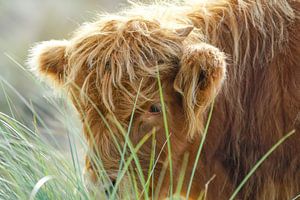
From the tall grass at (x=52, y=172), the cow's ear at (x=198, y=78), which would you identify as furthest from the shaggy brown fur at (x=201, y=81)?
the tall grass at (x=52, y=172)

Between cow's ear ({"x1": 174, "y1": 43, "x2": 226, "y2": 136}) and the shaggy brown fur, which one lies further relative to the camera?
the shaggy brown fur

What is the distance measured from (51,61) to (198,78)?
1.00 m

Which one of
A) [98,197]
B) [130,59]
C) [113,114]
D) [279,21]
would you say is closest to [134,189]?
[98,197]

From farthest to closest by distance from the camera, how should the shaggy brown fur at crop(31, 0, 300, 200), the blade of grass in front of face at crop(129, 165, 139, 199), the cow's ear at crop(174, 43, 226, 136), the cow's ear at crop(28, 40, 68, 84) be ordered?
1. the cow's ear at crop(28, 40, 68, 84)
2. the shaggy brown fur at crop(31, 0, 300, 200)
3. the cow's ear at crop(174, 43, 226, 136)
4. the blade of grass in front of face at crop(129, 165, 139, 199)

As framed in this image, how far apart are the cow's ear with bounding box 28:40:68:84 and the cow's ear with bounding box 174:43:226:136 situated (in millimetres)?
802

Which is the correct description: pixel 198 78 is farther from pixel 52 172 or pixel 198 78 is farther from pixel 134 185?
pixel 52 172

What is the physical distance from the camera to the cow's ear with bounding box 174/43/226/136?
12.6 ft

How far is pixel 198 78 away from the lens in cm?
393

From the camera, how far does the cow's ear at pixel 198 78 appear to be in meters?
3.83

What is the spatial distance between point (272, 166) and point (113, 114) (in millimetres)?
975

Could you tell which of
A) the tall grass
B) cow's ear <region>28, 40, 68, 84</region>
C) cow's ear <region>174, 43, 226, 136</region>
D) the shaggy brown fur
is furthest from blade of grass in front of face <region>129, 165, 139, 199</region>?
cow's ear <region>28, 40, 68, 84</region>

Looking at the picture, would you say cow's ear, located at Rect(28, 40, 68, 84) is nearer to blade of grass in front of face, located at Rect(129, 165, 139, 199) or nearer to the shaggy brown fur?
the shaggy brown fur

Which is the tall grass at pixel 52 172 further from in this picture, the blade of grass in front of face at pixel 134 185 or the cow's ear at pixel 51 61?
the cow's ear at pixel 51 61

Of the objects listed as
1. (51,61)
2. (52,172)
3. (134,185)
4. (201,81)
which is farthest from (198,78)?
(51,61)
